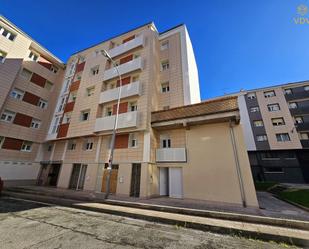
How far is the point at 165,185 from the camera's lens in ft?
41.1

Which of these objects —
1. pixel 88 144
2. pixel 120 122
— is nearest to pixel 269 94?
pixel 120 122

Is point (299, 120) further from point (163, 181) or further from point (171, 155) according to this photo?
point (163, 181)

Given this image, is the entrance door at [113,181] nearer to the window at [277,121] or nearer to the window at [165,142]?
the window at [165,142]

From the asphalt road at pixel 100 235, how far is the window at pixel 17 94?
15459mm

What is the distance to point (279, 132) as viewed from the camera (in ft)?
80.7

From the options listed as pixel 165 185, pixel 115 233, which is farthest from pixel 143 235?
pixel 165 185

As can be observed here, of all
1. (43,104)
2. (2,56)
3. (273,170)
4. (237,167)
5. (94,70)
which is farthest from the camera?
(273,170)

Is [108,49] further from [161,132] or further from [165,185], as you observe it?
[165,185]

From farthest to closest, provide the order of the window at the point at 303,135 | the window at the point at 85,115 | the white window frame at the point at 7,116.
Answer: the window at the point at 303,135, the window at the point at 85,115, the white window frame at the point at 7,116

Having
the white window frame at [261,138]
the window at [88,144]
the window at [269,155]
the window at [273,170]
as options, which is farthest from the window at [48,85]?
the window at [273,170]

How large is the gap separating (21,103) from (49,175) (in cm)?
916

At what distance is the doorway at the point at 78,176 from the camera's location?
1433 cm

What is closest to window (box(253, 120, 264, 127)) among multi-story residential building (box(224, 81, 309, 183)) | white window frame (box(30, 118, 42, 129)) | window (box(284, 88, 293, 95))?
multi-story residential building (box(224, 81, 309, 183))

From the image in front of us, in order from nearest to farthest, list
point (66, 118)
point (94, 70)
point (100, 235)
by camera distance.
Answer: point (100, 235) → point (66, 118) → point (94, 70)
